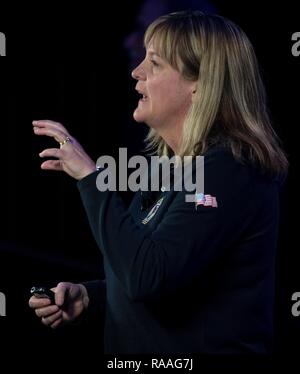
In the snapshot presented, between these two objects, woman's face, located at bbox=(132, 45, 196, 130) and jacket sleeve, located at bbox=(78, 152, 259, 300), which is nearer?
jacket sleeve, located at bbox=(78, 152, 259, 300)

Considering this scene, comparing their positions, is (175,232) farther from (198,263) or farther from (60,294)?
(60,294)

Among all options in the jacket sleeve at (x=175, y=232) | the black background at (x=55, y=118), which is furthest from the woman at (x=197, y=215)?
the black background at (x=55, y=118)

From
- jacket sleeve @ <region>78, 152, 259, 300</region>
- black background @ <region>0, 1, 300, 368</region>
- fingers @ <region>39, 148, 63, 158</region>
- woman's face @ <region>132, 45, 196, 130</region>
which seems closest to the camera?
jacket sleeve @ <region>78, 152, 259, 300</region>

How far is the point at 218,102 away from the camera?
5.05 ft

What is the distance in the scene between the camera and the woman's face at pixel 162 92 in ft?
5.27

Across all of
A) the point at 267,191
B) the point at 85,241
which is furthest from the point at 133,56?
the point at 267,191

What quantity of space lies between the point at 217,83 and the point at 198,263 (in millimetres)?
438

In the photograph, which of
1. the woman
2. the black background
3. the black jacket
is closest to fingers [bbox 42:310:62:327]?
the woman

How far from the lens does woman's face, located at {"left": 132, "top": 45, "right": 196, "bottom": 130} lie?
5.27ft

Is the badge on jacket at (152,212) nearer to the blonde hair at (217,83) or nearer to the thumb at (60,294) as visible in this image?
the blonde hair at (217,83)

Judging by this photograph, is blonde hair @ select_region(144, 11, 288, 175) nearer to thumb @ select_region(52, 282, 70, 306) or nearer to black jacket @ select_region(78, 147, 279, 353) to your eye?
black jacket @ select_region(78, 147, 279, 353)

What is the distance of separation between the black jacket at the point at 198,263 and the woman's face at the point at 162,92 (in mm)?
208
